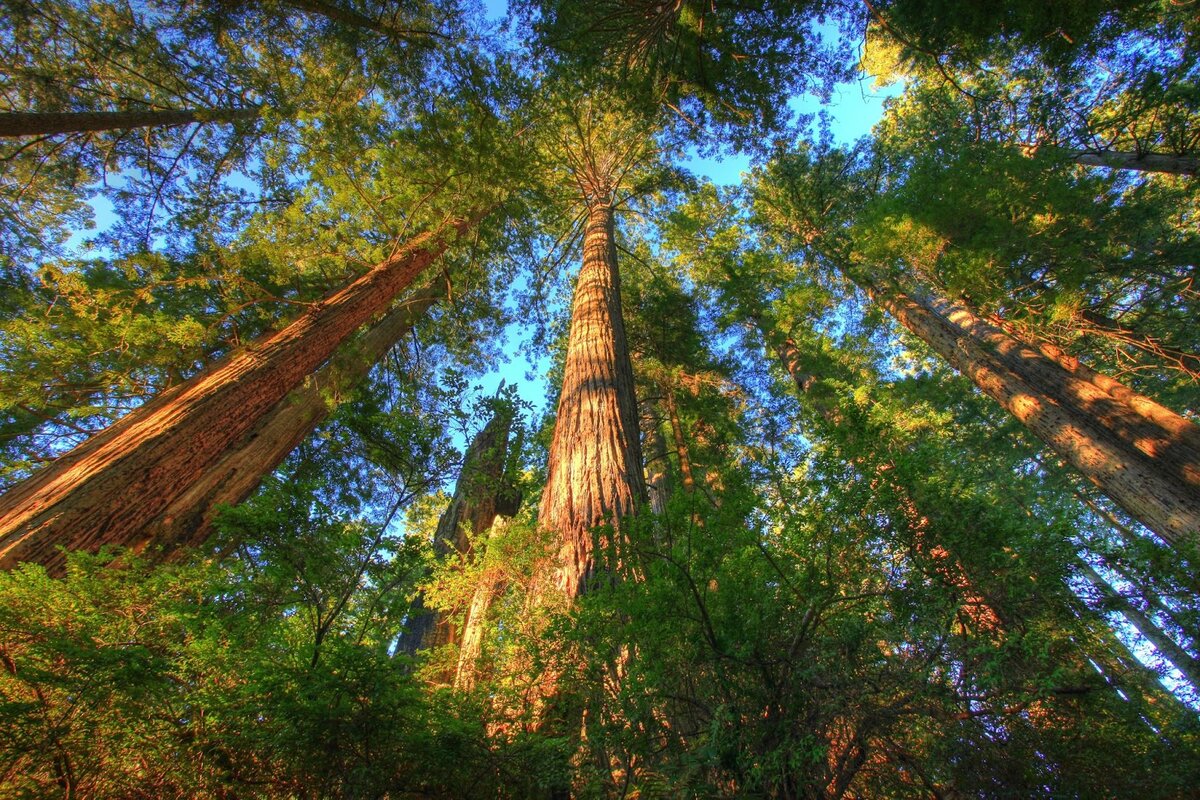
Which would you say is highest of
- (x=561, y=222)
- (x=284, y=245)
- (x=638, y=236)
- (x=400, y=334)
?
(x=638, y=236)

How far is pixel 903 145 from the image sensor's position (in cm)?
1066

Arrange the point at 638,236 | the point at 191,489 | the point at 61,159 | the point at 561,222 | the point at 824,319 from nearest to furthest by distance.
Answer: the point at 191,489, the point at 61,159, the point at 561,222, the point at 824,319, the point at 638,236

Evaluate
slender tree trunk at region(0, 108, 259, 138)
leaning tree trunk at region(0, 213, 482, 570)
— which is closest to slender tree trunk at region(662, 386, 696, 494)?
leaning tree trunk at region(0, 213, 482, 570)

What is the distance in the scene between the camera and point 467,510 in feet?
25.7

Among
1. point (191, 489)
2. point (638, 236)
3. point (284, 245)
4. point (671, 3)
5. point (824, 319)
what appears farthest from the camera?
point (638, 236)

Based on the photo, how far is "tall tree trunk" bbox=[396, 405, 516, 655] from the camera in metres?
4.63

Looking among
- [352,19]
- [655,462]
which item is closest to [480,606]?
[655,462]

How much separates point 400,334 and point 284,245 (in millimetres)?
3796

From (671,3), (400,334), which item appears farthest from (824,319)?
Result: (400,334)

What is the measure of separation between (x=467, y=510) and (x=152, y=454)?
4870mm

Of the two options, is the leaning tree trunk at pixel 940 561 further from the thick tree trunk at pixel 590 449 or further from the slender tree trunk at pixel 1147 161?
the slender tree trunk at pixel 1147 161

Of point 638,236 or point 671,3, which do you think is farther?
point 638,236

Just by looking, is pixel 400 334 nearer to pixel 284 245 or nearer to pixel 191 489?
pixel 284 245

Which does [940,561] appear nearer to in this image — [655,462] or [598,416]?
[598,416]
